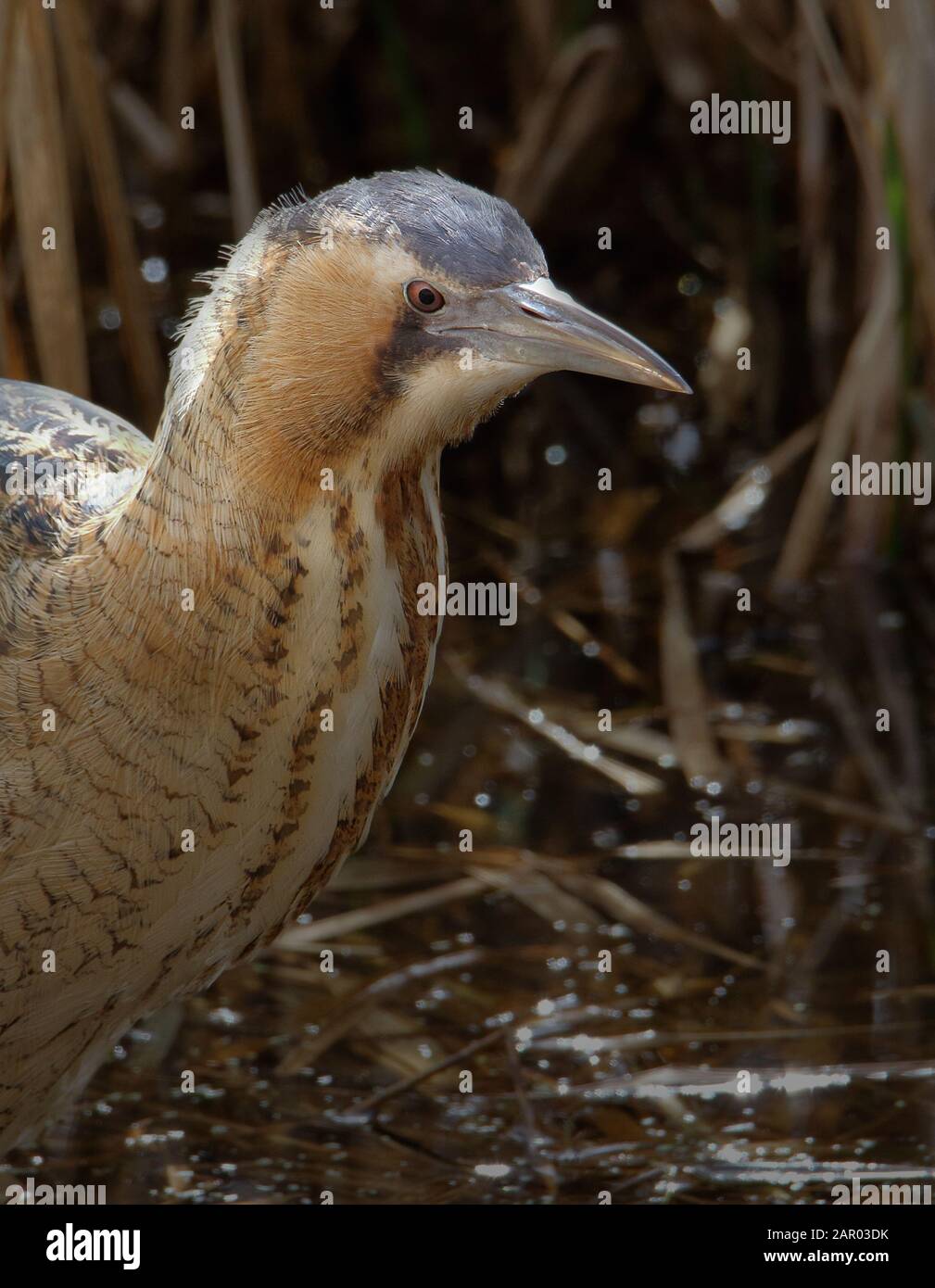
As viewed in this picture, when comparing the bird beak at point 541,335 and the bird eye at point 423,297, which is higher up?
the bird eye at point 423,297

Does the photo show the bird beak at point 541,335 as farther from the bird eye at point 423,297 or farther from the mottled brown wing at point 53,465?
the mottled brown wing at point 53,465

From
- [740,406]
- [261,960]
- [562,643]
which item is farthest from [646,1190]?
[740,406]

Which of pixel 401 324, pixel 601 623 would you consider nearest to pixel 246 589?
pixel 401 324

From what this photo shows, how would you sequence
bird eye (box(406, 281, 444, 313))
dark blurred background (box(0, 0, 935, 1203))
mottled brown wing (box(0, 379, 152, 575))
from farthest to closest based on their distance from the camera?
dark blurred background (box(0, 0, 935, 1203))
mottled brown wing (box(0, 379, 152, 575))
bird eye (box(406, 281, 444, 313))

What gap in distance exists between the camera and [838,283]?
4105 mm

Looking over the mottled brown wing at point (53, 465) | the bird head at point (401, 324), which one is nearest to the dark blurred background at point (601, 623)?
the mottled brown wing at point (53, 465)

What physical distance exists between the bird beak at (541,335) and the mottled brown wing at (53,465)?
44 cm

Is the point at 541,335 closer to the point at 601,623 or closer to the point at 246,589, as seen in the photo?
the point at 246,589

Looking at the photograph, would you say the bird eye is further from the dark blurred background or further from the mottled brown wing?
the dark blurred background

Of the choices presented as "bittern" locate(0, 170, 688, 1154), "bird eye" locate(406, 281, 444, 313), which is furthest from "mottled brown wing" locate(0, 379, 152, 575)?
"bird eye" locate(406, 281, 444, 313)

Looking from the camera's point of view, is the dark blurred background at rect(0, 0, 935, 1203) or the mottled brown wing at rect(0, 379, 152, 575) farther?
the dark blurred background at rect(0, 0, 935, 1203)

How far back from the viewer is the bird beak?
147cm

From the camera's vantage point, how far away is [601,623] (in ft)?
11.0

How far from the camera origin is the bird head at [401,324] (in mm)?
1462
